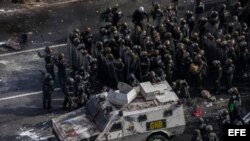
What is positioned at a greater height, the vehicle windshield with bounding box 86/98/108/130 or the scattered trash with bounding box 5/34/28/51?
the scattered trash with bounding box 5/34/28/51

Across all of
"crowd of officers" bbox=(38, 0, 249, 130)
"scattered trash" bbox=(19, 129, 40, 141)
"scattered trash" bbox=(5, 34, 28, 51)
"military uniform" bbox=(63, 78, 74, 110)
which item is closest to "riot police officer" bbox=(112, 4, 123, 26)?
"crowd of officers" bbox=(38, 0, 249, 130)

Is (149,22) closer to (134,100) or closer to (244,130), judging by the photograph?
(134,100)

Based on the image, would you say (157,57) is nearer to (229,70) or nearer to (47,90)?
(229,70)

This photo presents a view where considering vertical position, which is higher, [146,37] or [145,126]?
[146,37]

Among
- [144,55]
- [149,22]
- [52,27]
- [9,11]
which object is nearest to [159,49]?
[144,55]

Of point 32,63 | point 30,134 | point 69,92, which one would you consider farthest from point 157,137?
point 32,63

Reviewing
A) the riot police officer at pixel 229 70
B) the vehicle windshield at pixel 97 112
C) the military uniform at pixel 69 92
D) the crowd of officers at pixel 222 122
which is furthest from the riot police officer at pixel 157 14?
the vehicle windshield at pixel 97 112

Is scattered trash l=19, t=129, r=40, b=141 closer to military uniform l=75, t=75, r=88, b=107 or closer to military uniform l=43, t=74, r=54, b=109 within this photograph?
military uniform l=43, t=74, r=54, b=109
